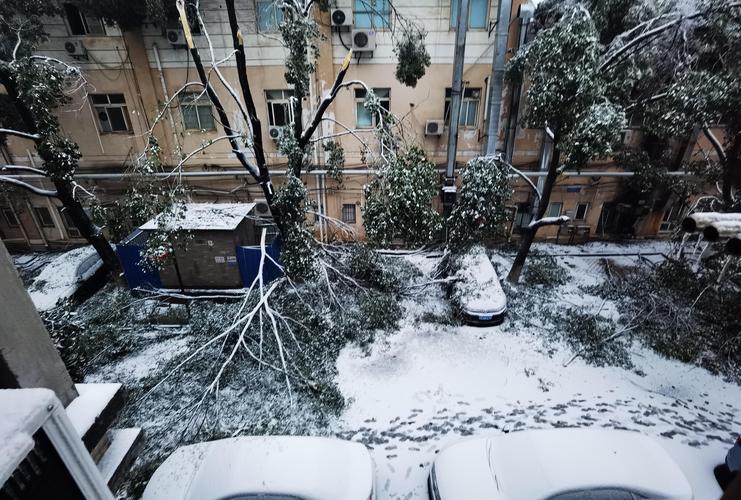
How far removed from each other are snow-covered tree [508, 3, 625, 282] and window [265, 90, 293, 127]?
7.74m

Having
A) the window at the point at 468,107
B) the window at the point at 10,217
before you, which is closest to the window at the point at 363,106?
the window at the point at 468,107

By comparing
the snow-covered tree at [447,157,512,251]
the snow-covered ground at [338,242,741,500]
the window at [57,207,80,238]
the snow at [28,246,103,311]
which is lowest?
the snow-covered ground at [338,242,741,500]

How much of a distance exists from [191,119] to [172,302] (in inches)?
253

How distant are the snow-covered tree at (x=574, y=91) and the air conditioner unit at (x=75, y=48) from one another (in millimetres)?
13149

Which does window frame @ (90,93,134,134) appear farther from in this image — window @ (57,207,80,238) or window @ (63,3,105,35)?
window @ (57,207,80,238)

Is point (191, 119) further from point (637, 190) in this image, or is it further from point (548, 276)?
point (637, 190)

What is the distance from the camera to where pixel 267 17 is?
36.2 feet

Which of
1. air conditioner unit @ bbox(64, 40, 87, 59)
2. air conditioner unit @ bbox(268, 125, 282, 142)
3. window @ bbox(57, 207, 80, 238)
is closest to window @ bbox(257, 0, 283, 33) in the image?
air conditioner unit @ bbox(268, 125, 282, 142)

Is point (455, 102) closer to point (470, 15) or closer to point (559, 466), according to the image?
point (470, 15)

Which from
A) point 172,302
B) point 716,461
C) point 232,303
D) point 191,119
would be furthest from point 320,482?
point 191,119

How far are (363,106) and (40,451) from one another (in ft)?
39.4

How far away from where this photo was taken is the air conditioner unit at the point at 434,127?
1198cm

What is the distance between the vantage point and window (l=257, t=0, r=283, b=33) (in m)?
10.8

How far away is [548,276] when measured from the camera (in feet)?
35.4
